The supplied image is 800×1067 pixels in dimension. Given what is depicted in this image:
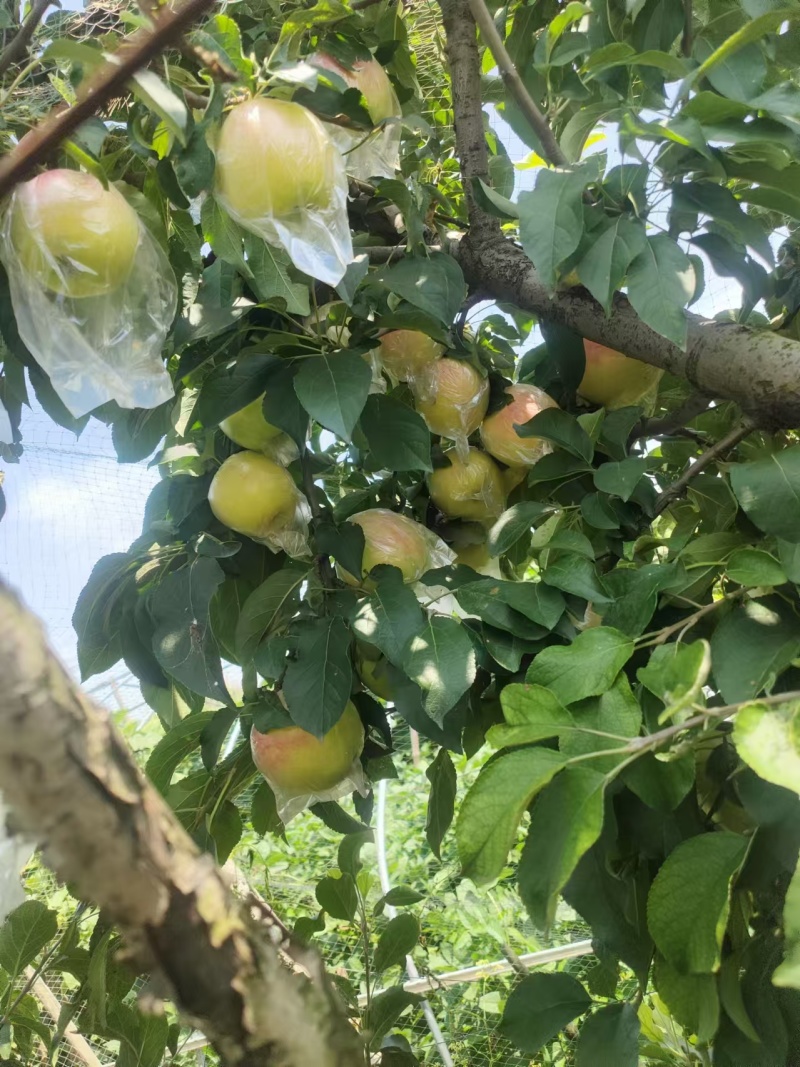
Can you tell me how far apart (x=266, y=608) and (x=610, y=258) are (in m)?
0.35

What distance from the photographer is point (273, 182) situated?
47cm

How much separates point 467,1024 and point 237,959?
1703mm

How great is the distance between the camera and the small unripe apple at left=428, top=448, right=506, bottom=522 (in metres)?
0.69

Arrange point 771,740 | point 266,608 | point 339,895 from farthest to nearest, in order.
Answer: point 339,895, point 266,608, point 771,740

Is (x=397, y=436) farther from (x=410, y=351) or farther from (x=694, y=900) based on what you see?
(x=694, y=900)

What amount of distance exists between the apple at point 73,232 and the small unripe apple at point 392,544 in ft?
0.84

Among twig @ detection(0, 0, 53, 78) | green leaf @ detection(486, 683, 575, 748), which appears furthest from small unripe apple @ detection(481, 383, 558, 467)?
twig @ detection(0, 0, 53, 78)

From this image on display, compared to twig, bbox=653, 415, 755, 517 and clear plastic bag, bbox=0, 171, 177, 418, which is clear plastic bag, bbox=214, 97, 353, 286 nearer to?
clear plastic bag, bbox=0, 171, 177, 418

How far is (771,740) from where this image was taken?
297mm

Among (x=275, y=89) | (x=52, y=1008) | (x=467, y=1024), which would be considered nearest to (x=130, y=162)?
(x=275, y=89)

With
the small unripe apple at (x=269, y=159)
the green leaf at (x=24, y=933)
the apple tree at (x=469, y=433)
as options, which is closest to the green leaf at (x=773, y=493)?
→ the apple tree at (x=469, y=433)

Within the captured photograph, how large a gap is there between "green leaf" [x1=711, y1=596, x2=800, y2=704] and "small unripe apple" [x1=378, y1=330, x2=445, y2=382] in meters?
0.33

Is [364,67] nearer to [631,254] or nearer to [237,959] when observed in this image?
[631,254]

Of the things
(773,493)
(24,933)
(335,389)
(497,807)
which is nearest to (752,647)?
(773,493)
